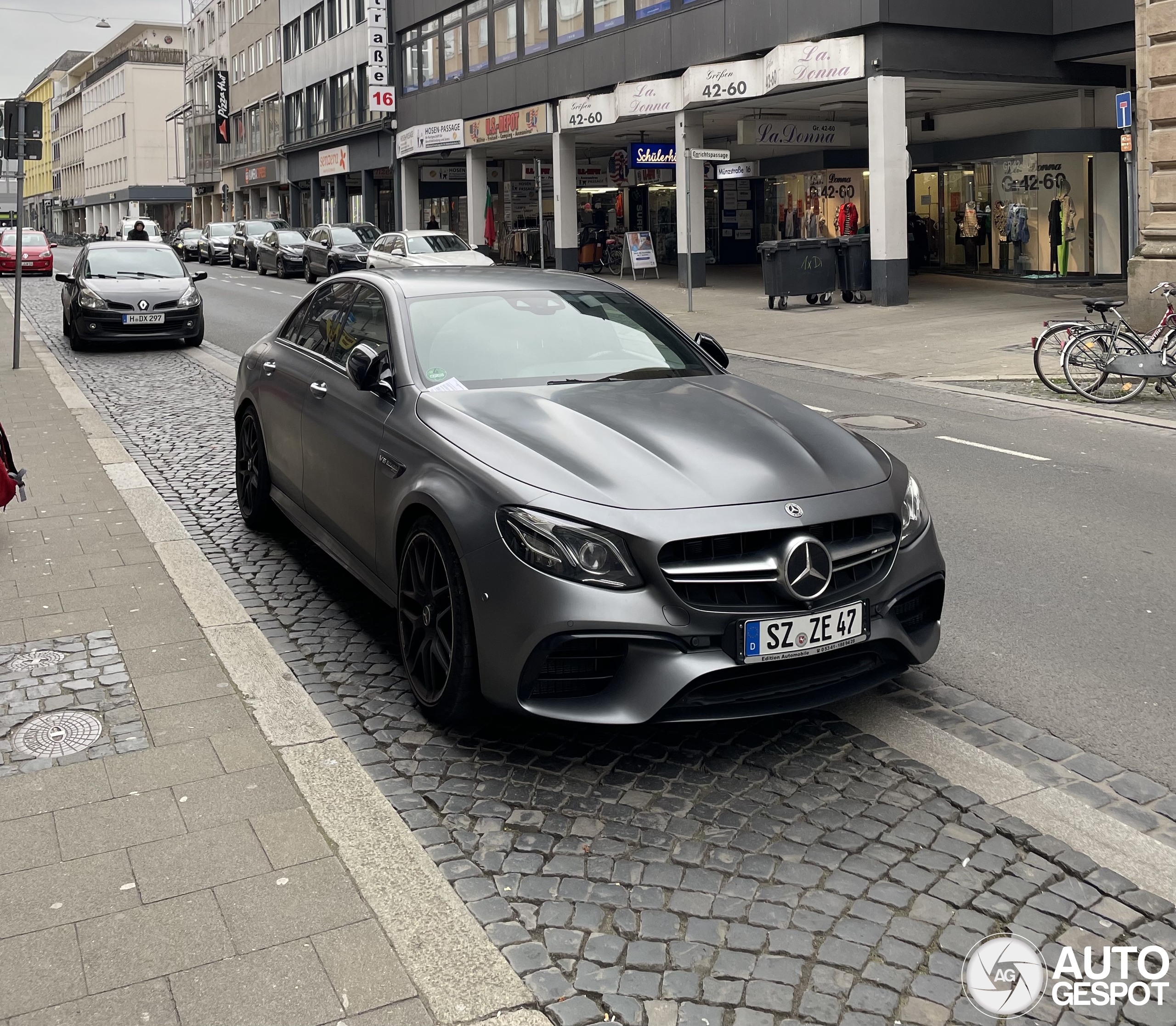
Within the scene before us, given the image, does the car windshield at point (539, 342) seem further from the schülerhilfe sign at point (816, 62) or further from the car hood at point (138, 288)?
the schülerhilfe sign at point (816, 62)

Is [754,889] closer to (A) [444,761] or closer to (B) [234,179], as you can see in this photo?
(A) [444,761]

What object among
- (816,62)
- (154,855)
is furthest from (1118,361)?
(816,62)

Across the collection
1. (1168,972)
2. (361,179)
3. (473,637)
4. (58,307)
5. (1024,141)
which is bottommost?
(1168,972)

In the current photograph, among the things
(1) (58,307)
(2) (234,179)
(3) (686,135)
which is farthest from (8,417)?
(2) (234,179)

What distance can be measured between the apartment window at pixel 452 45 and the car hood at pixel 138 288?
25.0 metres

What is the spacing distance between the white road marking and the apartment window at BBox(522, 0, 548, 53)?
2772 centimetres

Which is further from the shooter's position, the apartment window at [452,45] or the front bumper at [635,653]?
the apartment window at [452,45]

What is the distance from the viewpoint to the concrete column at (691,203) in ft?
96.0

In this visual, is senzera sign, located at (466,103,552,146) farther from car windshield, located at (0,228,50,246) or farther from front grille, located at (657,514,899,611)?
front grille, located at (657,514,899,611)

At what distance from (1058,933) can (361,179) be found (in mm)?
52878

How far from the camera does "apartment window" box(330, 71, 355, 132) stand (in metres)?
52.0

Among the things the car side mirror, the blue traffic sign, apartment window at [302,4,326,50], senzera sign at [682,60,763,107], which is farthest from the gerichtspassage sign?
apartment window at [302,4,326,50]

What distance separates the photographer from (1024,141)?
2717 centimetres

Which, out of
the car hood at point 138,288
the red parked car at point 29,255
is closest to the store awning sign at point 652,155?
the car hood at point 138,288
